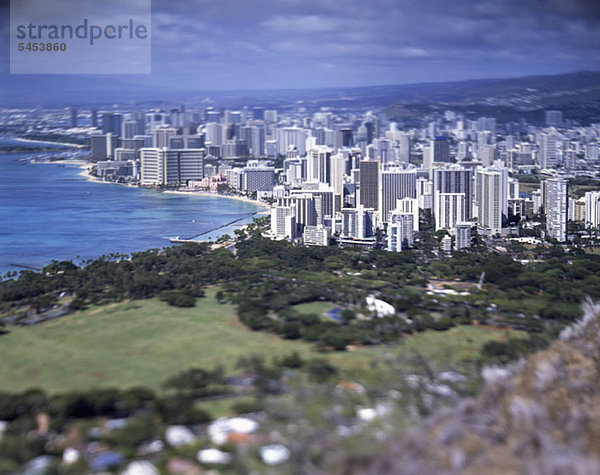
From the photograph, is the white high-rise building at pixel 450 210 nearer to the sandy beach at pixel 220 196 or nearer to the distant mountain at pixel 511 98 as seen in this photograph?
the sandy beach at pixel 220 196

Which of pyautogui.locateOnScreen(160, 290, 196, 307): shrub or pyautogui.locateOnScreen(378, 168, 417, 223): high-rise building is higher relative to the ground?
pyautogui.locateOnScreen(378, 168, 417, 223): high-rise building

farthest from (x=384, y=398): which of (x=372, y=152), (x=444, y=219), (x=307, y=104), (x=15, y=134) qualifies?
(x=307, y=104)

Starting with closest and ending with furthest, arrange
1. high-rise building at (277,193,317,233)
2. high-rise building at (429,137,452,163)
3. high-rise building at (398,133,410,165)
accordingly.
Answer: high-rise building at (277,193,317,233), high-rise building at (429,137,452,163), high-rise building at (398,133,410,165)

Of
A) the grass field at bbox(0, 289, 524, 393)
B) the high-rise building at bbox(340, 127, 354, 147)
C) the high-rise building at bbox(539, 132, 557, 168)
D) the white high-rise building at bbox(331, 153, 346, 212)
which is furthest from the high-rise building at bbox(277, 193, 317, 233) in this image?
the high-rise building at bbox(340, 127, 354, 147)

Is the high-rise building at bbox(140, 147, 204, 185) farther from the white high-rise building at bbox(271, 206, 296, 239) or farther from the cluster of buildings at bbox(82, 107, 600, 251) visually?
the white high-rise building at bbox(271, 206, 296, 239)

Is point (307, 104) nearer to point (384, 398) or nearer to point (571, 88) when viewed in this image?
point (571, 88)
